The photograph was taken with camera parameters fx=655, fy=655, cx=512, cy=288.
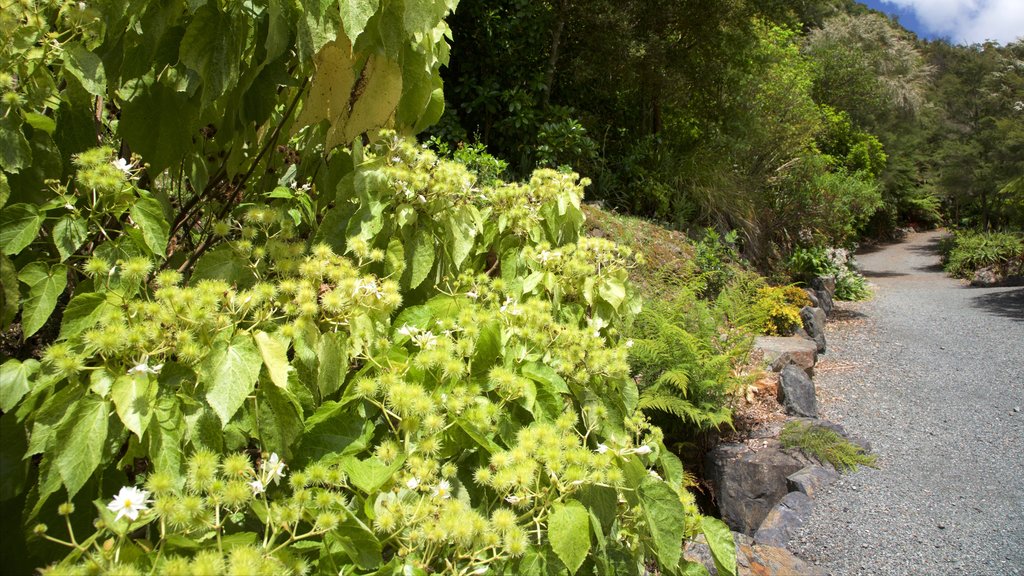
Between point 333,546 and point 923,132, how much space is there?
74.8ft

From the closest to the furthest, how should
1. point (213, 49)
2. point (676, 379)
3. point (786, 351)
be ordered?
point (213, 49) < point (676, 379) < point (786, 351)

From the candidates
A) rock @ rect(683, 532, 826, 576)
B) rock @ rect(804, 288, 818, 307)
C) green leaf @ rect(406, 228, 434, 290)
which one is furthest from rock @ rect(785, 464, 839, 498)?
rock @ rect(804, 288, 818, 307)

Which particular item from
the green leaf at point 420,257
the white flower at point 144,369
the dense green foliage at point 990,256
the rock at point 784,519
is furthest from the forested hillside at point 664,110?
the white flower at point 144,369

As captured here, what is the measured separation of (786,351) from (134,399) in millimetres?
5053

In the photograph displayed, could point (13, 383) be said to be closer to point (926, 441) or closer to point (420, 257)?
point (420, 257)

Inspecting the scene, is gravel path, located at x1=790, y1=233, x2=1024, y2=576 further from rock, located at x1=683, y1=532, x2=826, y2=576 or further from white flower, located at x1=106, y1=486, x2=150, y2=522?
white flower, located at x1=106, y1=486, x2=150, y2=522

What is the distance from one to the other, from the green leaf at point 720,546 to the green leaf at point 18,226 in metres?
1.12

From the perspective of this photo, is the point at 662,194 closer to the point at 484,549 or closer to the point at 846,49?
the point at 484,549

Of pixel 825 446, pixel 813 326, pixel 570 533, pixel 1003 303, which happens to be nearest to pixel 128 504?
pixel 570 533

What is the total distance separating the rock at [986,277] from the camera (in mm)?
10445

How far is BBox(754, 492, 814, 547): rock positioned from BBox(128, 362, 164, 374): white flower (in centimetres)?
283

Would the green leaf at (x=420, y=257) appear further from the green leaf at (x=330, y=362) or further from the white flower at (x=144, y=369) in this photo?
the white flower at (x=144, y=369)

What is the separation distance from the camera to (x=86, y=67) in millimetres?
864

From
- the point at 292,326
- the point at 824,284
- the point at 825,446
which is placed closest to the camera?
the point at 292,326
